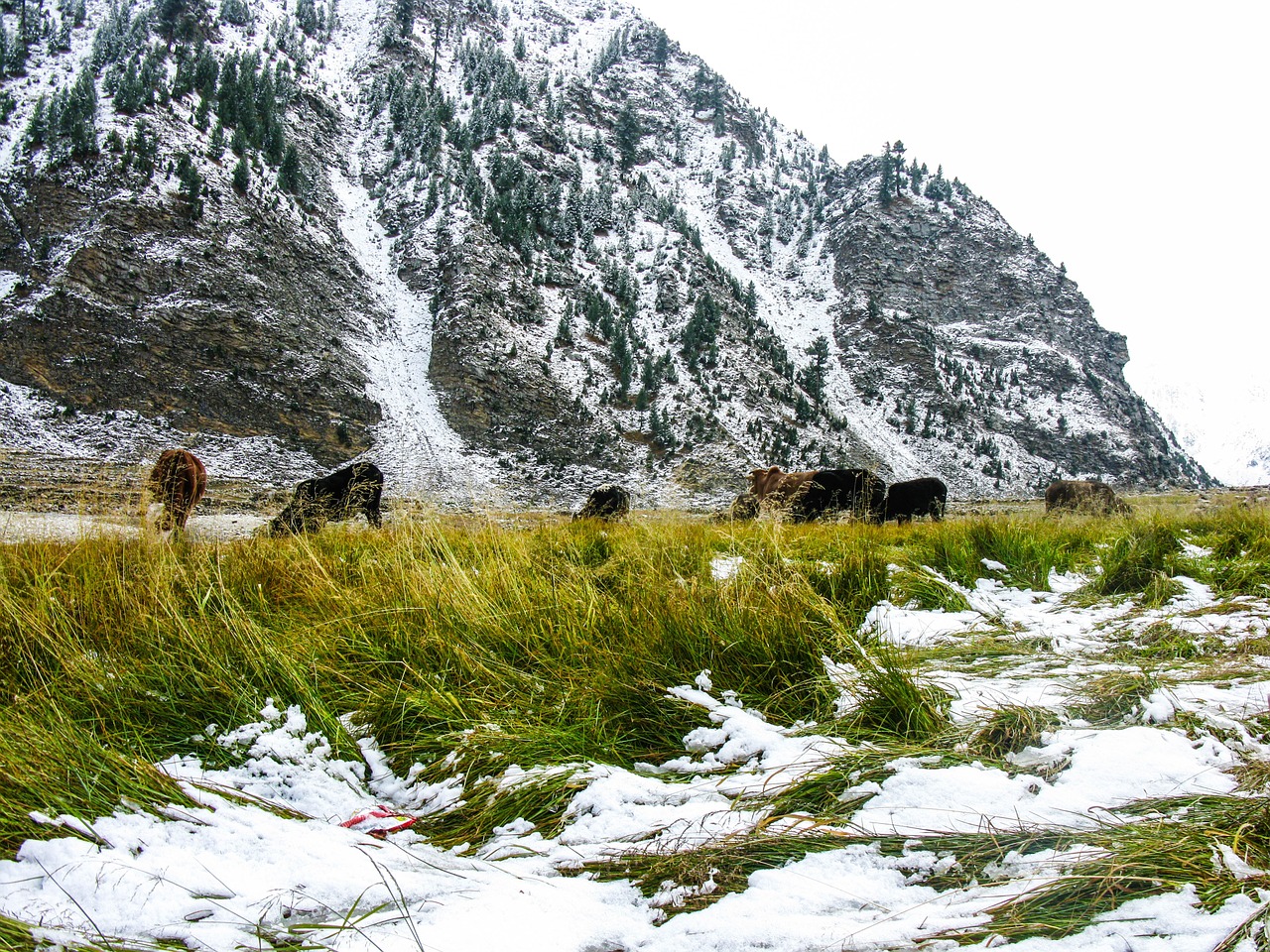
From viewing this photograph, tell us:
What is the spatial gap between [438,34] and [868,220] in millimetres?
63836

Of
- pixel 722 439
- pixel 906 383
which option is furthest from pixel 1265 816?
pixel 906 383

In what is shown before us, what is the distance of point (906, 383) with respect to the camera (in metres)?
68.4

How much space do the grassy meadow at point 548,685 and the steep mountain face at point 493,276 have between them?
8.14ft

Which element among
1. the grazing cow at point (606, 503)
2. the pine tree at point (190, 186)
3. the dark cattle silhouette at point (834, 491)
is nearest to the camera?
the dark cattle silhouette at point (834, 491)

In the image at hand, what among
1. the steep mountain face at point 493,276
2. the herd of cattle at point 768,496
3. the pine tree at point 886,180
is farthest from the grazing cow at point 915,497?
the pine tree at point 886,180

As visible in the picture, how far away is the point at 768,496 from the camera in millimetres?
7465

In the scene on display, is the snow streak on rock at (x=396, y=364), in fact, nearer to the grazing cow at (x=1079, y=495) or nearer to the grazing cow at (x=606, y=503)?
the grazing cow at (x=606, y=503)

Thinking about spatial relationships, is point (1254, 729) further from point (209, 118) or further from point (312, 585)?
point (209, 118)

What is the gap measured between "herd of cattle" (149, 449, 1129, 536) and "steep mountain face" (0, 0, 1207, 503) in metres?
1.85

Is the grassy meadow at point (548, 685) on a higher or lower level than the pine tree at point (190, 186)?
lower

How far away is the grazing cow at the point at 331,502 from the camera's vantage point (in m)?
6.33

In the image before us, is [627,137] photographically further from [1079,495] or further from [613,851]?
[613,851]

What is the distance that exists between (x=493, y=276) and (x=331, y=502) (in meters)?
44.1

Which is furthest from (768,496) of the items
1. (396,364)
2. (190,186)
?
(190,186)
